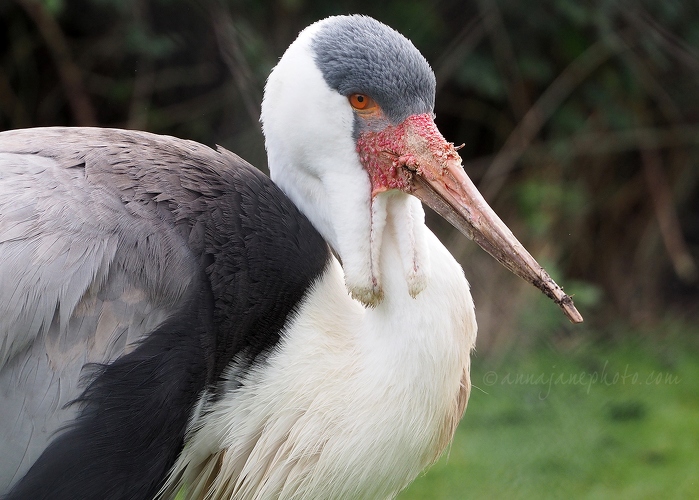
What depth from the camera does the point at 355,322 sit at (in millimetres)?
2662

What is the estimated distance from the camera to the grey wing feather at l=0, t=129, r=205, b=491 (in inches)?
91.6

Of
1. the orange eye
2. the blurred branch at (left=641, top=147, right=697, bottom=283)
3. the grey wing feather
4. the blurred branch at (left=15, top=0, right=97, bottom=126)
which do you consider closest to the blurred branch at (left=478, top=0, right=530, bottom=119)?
the blurred branch at (left=641, top=147, right=697, bottom=283)

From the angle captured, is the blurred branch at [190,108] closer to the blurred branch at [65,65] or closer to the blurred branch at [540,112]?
the blurred branch at [65,65]

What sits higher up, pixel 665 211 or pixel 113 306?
pixel 665 211

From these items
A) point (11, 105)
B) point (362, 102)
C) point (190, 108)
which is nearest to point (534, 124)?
point (190, 108)

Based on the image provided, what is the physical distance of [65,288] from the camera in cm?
234

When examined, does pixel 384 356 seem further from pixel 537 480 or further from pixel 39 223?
pixel 537 480

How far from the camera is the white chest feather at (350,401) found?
8.16 ft

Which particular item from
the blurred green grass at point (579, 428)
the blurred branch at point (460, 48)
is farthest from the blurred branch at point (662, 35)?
A: the blurred green grass at point (579, 428)

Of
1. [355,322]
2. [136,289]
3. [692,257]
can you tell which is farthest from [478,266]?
[136,289]

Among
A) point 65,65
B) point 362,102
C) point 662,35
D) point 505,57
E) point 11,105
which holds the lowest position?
point 362,102

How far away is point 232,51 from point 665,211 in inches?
121

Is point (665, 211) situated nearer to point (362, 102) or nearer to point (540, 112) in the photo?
point (540, 112)

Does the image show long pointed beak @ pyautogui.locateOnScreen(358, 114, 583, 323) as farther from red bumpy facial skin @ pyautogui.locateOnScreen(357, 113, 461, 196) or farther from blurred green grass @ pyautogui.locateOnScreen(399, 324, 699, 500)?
blurred green grass @ pyautogui.locateOnScreen(399, 324, 699, 500)
